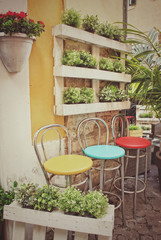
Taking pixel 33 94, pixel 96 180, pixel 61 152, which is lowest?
pixel 96 180

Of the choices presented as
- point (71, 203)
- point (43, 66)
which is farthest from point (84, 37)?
point (71, 203)

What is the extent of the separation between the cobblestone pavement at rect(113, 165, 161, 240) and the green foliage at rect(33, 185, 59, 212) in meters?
0.87

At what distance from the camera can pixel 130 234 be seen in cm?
211

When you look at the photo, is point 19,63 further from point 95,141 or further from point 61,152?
point 95,141

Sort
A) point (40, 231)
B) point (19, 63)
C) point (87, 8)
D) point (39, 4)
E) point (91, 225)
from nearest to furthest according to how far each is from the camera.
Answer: point (91, 225) → point (40, 231) → point (19, 63) → point (39, 4) → point (87, 8)

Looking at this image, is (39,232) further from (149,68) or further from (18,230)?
(149,68)

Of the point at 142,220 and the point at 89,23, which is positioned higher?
the point at 89,23

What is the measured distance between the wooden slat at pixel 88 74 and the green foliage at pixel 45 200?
3.65 feet

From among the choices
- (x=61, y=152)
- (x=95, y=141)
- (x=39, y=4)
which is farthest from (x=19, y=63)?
(x=95, y=141)

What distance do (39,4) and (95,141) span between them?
5.64ft

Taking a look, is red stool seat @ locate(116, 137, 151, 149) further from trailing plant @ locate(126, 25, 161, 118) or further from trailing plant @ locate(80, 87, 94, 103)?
trailing plant @ locate(80, 87, 94, 103)

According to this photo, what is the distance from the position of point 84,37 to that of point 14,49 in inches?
37.7

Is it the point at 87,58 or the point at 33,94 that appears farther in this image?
the point at 87,58

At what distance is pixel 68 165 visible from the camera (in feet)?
5.80
